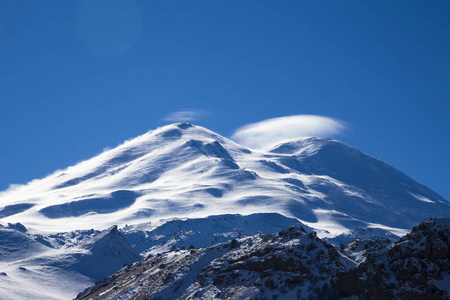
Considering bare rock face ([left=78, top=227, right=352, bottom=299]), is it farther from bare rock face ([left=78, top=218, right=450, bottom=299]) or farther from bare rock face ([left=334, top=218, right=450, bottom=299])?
bare rock face ([left=334, top=218, right=450, bottom=299])

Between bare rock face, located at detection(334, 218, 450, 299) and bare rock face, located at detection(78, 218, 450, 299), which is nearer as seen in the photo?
bare rock face, located at detection(334, 218, 450, 299)

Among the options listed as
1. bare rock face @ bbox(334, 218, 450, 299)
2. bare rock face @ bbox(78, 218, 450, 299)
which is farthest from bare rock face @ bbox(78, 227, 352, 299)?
bare rock face @ bbox(334, 218, 450, 299)

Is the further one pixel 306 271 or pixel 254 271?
pixel 254 271

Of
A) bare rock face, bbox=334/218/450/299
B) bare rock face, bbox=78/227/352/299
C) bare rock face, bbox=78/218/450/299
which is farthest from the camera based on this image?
bare rock face, bbox=78/227/352/299

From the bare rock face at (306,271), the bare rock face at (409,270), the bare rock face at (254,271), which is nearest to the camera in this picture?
the bare rock face at (409,270)

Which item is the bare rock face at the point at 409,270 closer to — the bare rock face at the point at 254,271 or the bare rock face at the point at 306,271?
the bare rock face at the point at 306,271

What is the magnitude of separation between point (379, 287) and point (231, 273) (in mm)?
17947

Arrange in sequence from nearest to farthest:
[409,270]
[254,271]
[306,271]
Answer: [409,270], [306,271], [254,271]

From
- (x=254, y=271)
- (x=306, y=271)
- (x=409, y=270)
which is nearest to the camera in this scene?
(x=409, y=270)

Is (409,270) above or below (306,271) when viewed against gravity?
below

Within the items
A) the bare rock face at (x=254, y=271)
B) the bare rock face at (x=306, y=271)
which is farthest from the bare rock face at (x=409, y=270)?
the bare rock face at (x=254, y=271)

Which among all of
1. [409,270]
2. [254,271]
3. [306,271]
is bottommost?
[409,270]

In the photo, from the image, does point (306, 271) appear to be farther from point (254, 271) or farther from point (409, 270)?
point (409, 270)

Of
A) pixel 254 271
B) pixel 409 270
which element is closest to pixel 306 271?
pixel 254 271
